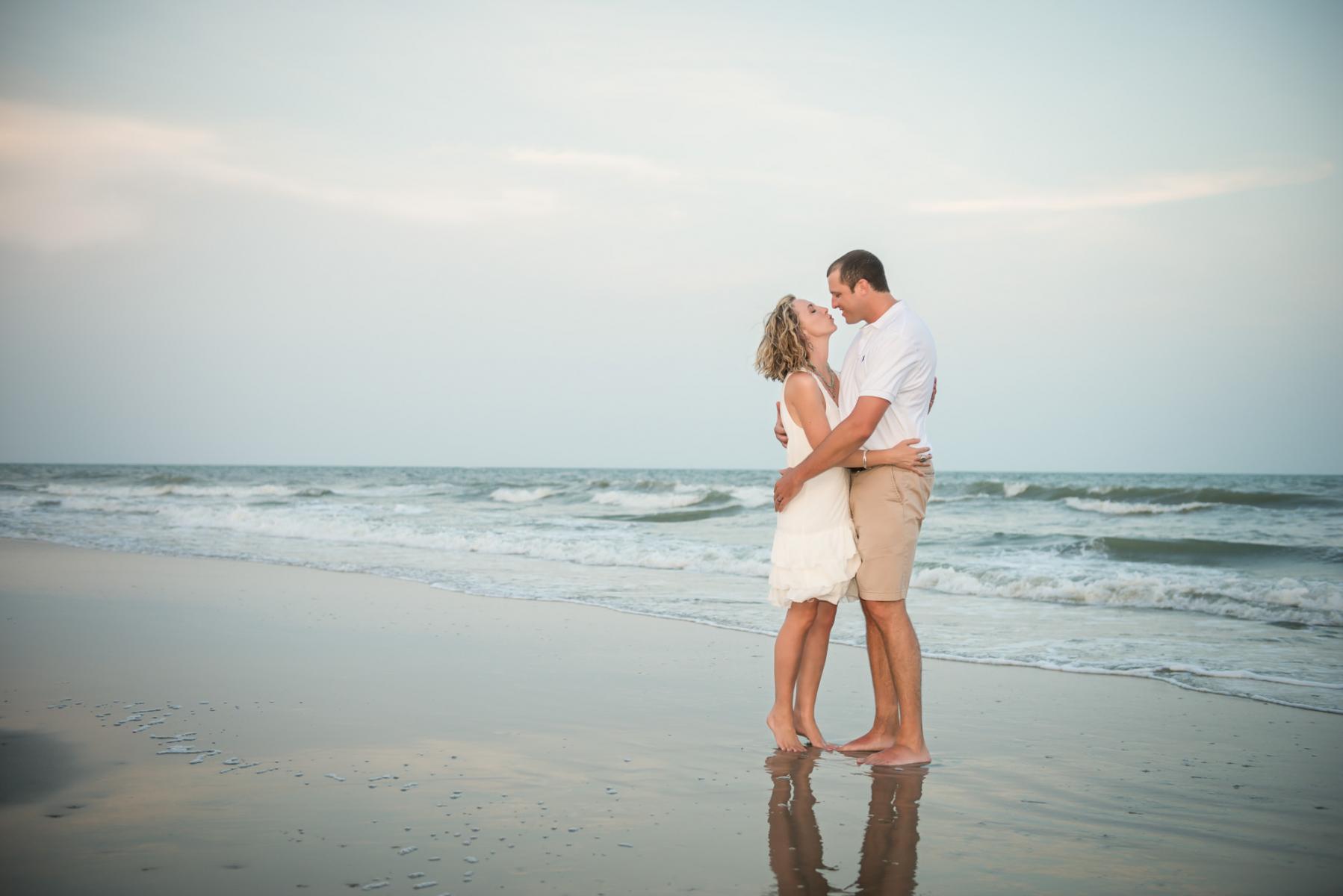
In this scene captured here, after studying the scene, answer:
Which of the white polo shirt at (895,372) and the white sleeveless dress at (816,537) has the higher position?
the white polo shirt at (895,372)

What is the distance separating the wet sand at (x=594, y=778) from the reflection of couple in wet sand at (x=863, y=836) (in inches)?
0.5

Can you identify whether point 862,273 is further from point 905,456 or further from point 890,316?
point 905,456

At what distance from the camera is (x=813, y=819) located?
11.0 feet

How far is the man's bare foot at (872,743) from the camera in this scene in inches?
168

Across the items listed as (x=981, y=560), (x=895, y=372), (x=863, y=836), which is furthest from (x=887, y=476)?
(x=981, y=560)

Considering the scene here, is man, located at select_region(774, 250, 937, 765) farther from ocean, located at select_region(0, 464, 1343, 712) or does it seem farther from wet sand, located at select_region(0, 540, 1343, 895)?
ocean, located at select_region(0, 464, 1343, 712)

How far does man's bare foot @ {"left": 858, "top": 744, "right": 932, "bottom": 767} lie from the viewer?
13.2 feet

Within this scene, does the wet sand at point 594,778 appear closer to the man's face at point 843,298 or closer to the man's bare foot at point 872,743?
the man's bare foot at point 872,743

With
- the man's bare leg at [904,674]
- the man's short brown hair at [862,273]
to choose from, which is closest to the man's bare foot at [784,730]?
the man's bare leg at [904,674]

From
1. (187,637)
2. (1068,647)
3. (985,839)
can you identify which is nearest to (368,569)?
(187,637)

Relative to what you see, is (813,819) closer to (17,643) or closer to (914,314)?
(914,314)

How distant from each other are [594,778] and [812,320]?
83.9 inches

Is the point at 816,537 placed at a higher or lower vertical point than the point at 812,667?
higher

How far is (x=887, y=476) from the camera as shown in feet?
13.8
